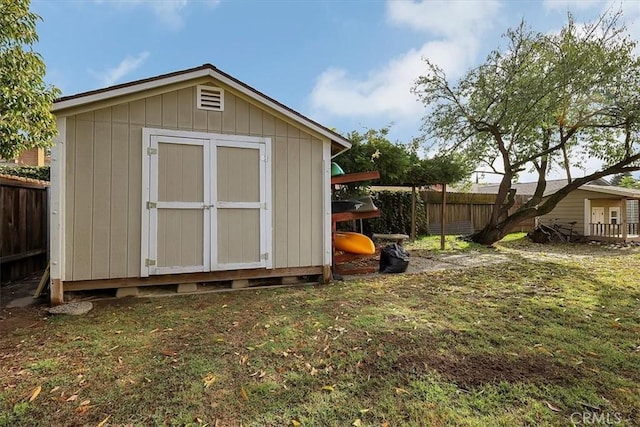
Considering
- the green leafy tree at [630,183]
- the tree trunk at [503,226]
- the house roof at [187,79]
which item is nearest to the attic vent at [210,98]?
the house roof at [187,79]

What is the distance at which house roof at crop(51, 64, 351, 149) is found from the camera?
3955 millimetres

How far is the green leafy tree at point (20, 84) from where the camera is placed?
287 centimetres

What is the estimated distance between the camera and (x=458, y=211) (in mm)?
14398

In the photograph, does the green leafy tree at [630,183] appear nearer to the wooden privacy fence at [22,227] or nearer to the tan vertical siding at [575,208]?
the tan vertical siding at [575,208]

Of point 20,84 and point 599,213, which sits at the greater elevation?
point 20,84

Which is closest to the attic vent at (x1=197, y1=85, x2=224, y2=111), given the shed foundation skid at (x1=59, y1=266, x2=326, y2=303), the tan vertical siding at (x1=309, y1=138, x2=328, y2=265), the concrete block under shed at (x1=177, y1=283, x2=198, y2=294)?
the tan vertical siding at (x1=309, y1=138, x2=328, y2=265)

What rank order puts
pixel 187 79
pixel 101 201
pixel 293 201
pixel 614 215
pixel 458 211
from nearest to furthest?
pixel 101 201
pixel 187 79
pixel 293 201
pixel 614 215
pixel 458 211

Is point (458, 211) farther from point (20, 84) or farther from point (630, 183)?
point (630, 183)

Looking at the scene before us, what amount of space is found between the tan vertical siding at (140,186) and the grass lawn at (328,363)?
0.67 meters

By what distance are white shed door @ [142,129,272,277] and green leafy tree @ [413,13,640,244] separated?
296 inches

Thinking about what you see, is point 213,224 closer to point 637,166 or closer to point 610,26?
point 610,26

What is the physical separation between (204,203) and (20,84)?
2.12m

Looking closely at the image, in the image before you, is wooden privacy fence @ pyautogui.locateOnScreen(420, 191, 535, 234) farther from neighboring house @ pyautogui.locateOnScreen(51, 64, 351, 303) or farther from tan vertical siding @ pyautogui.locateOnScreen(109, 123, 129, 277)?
tan vertical siding @ pyautogui.locateOnScreen(109, 123, 129, 277)

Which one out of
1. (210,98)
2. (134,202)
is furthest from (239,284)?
(210,98)
